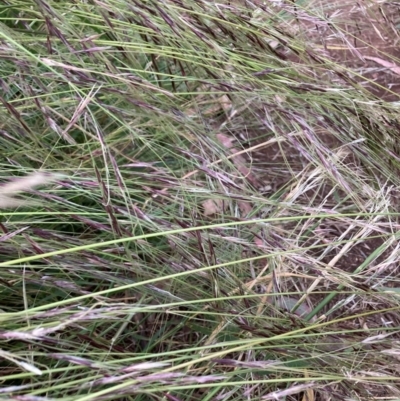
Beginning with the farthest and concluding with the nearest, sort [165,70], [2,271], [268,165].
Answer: [268,165] → [165,70] → [2,271]

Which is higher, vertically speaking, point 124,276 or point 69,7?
point 69,7

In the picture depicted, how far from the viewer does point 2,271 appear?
78cm

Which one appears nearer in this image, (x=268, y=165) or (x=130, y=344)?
(x=130, y=344)

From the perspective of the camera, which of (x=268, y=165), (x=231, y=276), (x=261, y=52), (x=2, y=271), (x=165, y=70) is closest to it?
(x=2, y=271)

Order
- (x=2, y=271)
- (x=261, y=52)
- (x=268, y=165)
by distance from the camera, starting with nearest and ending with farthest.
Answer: (x=2, y=271)
(x=261, y=52)
(x=268, y=165)

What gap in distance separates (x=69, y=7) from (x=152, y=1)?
19cm

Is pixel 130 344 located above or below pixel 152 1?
below

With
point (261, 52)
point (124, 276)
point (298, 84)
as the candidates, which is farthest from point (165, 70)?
point (124, 276)

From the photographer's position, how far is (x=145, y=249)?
0.81m

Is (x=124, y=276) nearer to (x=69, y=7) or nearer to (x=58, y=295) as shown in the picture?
(x=58, y=295)

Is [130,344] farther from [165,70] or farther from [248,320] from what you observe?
[165,70]

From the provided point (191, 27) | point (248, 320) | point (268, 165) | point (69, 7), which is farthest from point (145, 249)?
point (268, 165)

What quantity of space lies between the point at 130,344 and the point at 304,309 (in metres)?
0.35

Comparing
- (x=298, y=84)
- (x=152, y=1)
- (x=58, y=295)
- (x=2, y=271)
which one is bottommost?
(x=58, y=295)
